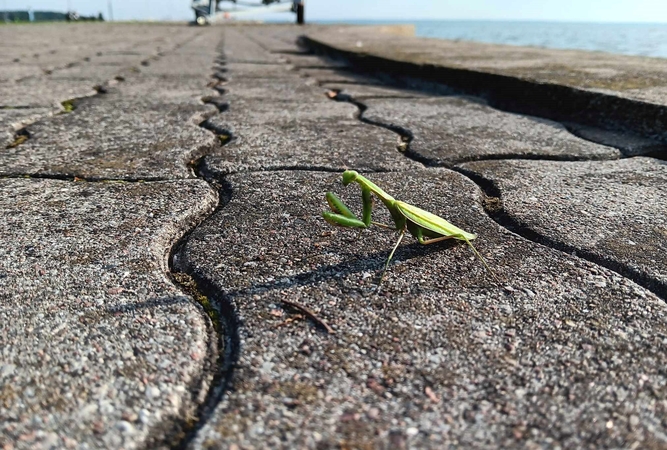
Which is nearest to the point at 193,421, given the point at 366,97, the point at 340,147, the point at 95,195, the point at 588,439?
the point at 588,439

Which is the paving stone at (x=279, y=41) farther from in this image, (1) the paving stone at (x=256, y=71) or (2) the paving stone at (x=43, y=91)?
(2) the paving stone at (x=43, y=91)

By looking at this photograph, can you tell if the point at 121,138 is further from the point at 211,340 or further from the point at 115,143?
the point at 211,340

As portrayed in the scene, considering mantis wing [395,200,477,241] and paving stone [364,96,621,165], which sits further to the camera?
paving stone [364,96,621,165]

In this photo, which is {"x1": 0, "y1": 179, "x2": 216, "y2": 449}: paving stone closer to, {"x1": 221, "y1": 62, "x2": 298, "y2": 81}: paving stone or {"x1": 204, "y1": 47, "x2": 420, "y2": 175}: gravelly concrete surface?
{"x1": 204, "y1": 47, "x2": 420, "y2": 175}: gravelly concrete surface

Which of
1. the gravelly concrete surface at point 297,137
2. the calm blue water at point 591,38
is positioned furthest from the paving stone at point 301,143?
the calm blue water at point 591,38

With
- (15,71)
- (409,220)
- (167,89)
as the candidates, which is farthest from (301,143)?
(15,71)

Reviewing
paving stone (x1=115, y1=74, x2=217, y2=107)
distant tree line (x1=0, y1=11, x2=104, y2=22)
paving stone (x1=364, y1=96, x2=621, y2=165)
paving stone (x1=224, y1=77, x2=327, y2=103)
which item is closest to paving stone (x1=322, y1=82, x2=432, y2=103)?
paving stone (x1=224, y1=77, x2=327, y2=103)
